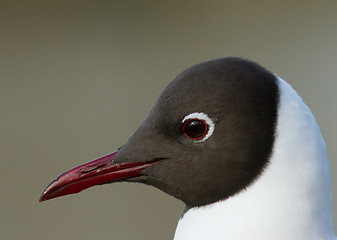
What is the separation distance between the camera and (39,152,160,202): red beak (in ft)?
2.12

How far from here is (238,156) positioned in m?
0.59

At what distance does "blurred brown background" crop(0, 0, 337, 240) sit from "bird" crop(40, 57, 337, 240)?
5.95 feet

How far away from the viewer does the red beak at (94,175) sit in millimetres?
646

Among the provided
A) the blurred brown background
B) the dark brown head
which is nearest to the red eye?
the dark brown head

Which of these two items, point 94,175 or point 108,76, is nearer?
point 94,175

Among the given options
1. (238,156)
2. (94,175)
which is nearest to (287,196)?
(238,156)

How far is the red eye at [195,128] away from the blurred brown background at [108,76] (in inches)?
72.7

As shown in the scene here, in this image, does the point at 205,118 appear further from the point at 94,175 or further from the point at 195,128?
the point at 94,175

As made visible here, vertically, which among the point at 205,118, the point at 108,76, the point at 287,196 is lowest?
the point at 287,196

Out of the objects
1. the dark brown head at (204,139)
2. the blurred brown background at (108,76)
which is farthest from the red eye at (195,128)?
the blurred brown background at (108,76)

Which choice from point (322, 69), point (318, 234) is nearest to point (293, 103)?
point (318, 234)

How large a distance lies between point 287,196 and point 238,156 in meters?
0.07

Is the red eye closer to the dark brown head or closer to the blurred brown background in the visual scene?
the dark brown head

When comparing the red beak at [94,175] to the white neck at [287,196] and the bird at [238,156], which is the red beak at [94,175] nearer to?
the bird at [238,156]
